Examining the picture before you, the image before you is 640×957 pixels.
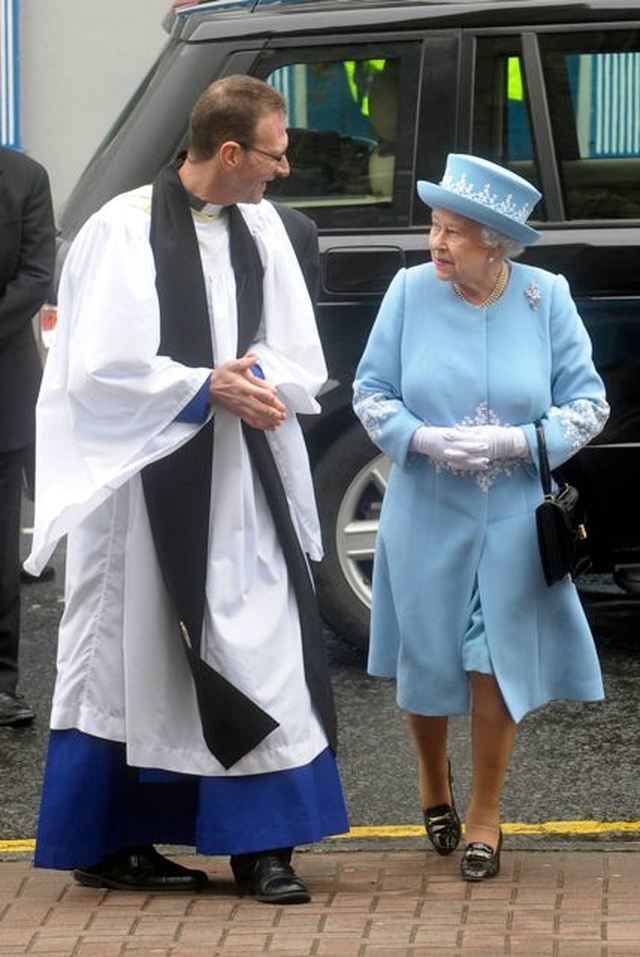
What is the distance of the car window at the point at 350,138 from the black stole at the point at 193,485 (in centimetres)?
209

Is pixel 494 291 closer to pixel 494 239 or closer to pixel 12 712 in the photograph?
pixel 494 239

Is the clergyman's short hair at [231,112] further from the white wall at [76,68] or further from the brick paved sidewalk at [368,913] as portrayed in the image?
the white wall at [76,68]

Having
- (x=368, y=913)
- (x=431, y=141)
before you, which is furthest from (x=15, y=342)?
(x=368, y=913)

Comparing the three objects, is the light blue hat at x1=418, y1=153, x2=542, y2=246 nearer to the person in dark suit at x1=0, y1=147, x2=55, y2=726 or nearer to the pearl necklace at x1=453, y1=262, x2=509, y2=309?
the pearl necklace at x1=453, y1=262, x2=509, y2=309

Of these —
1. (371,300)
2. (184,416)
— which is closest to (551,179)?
(371,300)

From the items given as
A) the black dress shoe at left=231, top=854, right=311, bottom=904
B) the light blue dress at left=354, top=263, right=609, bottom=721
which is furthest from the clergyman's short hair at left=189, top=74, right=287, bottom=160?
the black dress shoe at left=231, top=854, right=311, bottom=904

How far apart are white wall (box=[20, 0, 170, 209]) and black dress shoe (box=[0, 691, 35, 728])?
7724 millimetres

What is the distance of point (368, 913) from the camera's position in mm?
5375

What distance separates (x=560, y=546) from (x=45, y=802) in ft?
4.23

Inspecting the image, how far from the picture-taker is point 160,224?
18.2 feet

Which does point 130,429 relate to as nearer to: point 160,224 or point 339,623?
point 160,224

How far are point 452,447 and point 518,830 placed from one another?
1.19m

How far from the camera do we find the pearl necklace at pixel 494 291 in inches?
225

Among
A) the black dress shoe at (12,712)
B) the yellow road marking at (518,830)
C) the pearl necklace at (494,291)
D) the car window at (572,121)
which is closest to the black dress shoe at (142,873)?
the yellow road marking at (518,830)
